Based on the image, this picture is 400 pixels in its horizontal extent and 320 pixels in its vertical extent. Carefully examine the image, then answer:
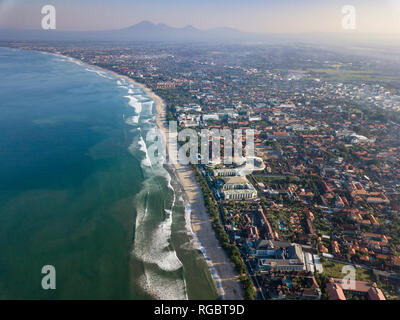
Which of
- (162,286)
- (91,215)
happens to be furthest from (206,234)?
(91,215)

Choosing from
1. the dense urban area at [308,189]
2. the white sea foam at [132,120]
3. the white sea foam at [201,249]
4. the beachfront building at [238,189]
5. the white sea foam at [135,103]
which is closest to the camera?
the white sea foam at [201,249]

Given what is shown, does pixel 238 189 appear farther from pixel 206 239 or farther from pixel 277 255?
pixel 277 255

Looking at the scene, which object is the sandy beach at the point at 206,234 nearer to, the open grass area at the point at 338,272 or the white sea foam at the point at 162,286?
the white sea foam at the point at 162,286

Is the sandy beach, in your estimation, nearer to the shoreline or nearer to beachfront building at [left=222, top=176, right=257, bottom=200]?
the shoreline

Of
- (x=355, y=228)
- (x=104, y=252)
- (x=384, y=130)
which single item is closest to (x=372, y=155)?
(x=384, y=130)

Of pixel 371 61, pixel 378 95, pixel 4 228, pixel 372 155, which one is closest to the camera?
pixel 4 228

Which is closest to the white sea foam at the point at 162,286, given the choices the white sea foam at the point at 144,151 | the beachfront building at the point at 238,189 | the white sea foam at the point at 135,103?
the beachfront building at the point at 238,189
